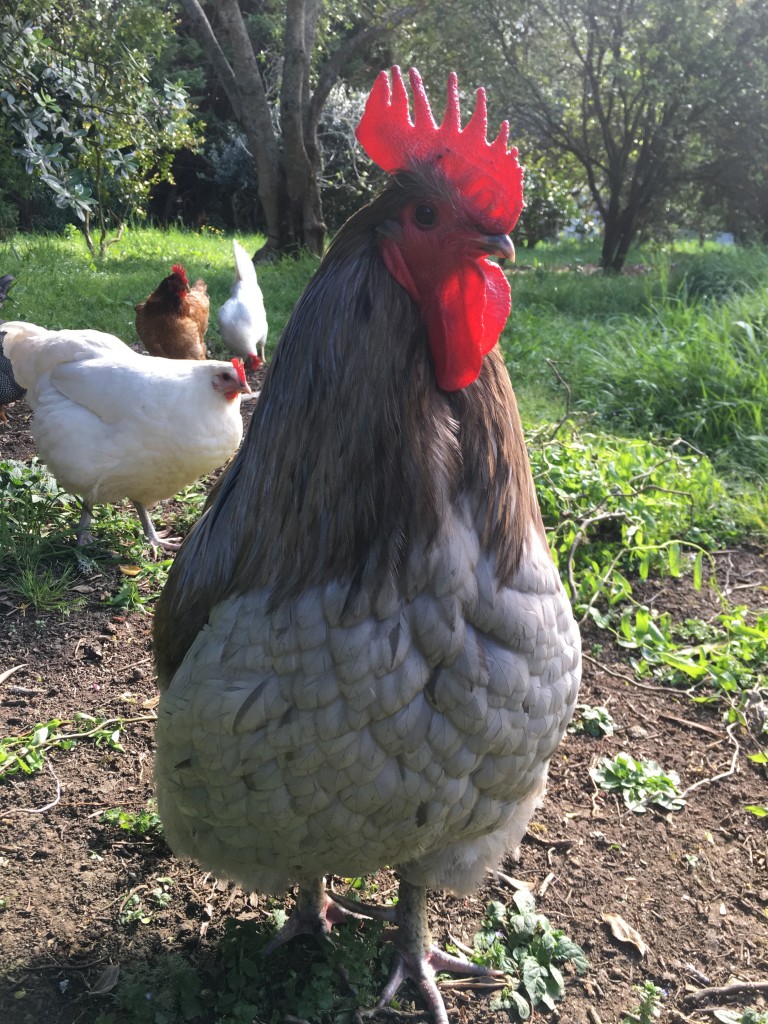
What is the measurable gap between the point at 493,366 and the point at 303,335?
0.42m

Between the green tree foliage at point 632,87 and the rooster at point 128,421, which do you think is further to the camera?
the green tree foliage at point 632,87

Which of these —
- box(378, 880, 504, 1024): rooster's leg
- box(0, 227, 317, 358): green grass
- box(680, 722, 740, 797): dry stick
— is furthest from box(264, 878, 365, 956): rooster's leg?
box(0, 227, 317, 358): green grass

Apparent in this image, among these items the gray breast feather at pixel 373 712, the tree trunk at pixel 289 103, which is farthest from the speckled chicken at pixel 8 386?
the tree trunk at pixel 289 103

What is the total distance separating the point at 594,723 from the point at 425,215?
2.15m

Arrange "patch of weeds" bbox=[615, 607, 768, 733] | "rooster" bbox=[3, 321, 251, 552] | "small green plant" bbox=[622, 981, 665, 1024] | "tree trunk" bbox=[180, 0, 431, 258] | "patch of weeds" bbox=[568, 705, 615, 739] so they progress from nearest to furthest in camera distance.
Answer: "small green plant" bbox=[622, 981, 665, 1024]
"patch of weeds" bbox=[568, 705, 615, 739]
"patch of weeds" bbox=[615, 607, 768, 733]
"rooster" bbox=[3, 321, 251, 552]
"tree trunk" bbox=[180, 0, 431, 258]

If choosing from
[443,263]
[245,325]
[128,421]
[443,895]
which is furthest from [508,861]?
[245,325]

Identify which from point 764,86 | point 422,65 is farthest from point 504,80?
point 764,86

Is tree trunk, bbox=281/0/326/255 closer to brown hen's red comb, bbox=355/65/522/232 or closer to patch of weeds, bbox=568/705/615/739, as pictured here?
patch of weeds, bbox=568/705/615/739

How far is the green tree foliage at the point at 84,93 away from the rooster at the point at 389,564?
725cm

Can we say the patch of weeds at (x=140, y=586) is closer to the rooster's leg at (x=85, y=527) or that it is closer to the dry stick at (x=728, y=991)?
the rooster's leg at (x=85, y=527)

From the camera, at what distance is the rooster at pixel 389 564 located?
57.3 inches

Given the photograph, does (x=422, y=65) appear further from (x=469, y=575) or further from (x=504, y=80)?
(x=469, y=575)

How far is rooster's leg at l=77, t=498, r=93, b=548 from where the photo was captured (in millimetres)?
3727

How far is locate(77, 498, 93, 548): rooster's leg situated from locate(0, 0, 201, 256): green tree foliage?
5.13 m
